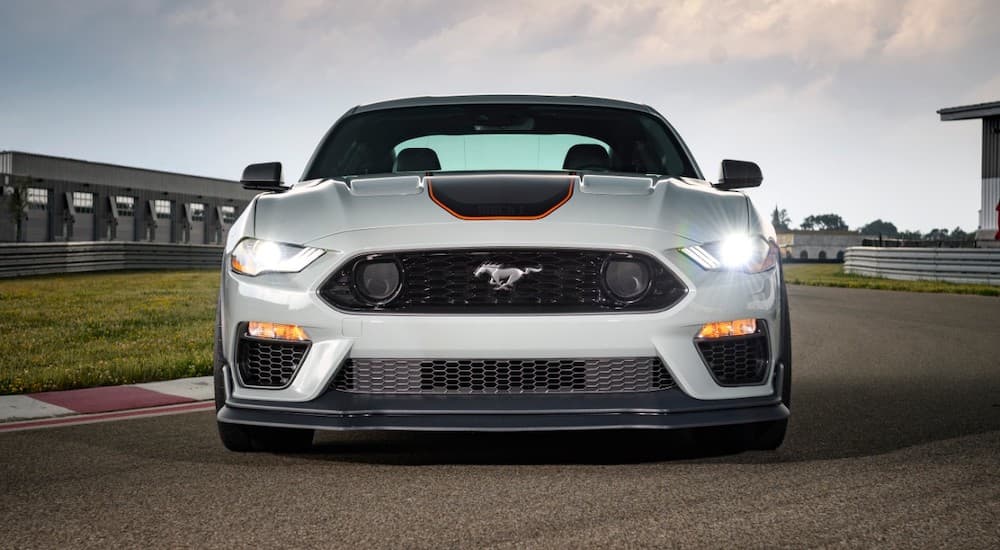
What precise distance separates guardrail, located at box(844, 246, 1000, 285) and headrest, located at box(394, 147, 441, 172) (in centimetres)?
2276

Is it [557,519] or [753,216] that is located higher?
[753,216]

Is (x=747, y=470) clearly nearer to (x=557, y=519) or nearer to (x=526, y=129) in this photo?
(x=557, y=519)

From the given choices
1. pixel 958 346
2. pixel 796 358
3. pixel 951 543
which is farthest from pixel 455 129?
pixel 958 346

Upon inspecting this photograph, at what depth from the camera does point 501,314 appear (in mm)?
3906

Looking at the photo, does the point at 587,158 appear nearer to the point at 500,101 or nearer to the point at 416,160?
the point at 500,101

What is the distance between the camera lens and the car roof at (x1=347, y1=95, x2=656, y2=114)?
232 inches

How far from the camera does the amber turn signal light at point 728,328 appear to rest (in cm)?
399

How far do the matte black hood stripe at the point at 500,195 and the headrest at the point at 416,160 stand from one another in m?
1.06

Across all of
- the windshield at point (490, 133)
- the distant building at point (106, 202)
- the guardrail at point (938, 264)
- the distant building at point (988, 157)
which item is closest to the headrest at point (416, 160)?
the windshield at point (490, 133)

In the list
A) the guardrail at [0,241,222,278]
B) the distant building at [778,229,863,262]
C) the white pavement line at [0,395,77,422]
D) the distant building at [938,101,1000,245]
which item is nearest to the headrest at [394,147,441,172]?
the white pavement line at [0,395,77,422]

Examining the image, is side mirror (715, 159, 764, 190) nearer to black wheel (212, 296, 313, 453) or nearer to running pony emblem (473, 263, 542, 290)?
running pony emblem (473, 263, 542, 290)

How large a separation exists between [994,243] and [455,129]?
4614 cm

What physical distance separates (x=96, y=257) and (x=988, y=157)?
41.3 metres

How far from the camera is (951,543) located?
328 cm
